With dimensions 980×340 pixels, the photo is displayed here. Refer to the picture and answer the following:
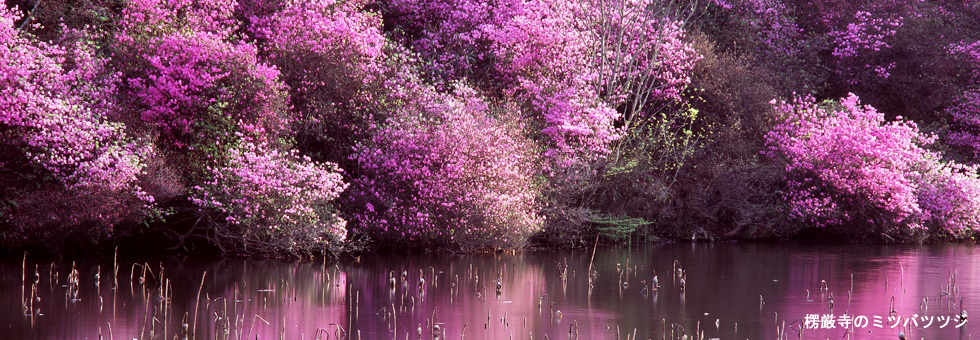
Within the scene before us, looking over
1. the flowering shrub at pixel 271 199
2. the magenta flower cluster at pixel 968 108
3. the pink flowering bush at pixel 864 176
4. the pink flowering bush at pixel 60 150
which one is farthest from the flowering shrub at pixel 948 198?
the pink flowering bush at pixel 60 150

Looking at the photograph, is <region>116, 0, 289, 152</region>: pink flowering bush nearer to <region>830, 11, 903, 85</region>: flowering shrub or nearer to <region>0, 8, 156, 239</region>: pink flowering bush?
<region>0, 8, 156, 239</region>: pink flowering bush

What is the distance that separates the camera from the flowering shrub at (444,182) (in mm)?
27062

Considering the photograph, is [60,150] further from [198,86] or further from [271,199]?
[271,199]

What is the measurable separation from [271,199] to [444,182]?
4484 mm

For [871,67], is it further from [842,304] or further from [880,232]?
[842,304]

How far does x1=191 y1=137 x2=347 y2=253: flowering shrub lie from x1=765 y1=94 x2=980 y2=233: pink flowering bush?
52.0 ft

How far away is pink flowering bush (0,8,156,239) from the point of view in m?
24.0

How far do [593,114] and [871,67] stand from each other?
1701cm

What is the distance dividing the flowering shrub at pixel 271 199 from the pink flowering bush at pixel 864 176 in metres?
15.9

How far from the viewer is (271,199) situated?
24.9 m

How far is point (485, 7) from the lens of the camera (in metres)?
33.8

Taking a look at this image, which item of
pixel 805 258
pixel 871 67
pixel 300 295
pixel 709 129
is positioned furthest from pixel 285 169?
pixel 871 67

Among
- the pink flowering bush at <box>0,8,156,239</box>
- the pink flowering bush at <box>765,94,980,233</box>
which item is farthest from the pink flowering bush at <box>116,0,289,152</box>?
the pink flowering bush at <box>765,94,980,233</box>

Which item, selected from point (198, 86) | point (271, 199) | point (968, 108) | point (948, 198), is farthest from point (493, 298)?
point (968, 108)
